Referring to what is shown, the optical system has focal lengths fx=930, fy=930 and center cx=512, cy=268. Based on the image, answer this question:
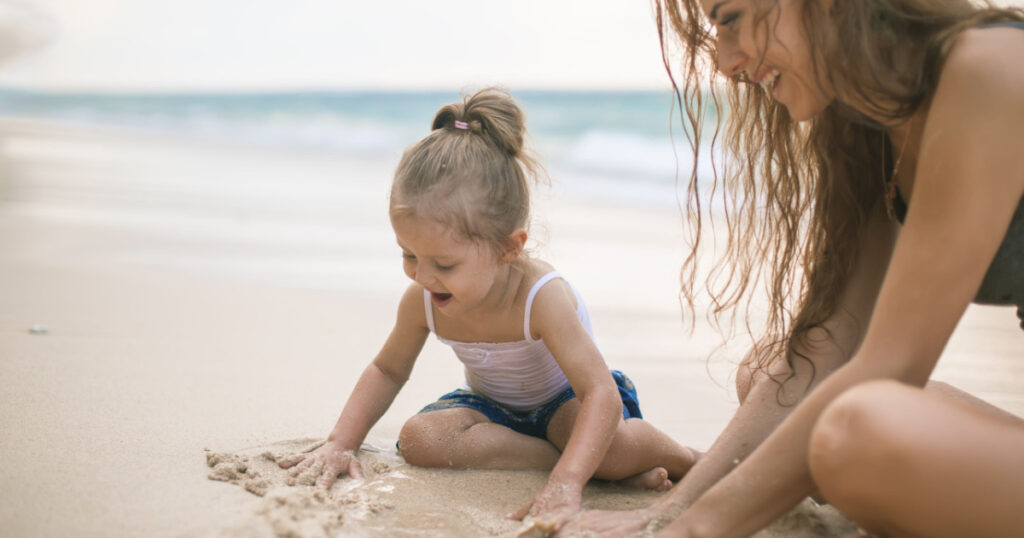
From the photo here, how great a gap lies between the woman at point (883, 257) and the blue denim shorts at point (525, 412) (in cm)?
60

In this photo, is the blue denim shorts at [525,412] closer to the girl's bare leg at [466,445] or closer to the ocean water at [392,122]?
the girl's bare leg at [466,445]

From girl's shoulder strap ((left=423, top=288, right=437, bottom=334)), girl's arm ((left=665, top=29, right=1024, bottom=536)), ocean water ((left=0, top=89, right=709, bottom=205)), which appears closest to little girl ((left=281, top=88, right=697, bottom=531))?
girl's shoulder strap ((left=423, top=288, right=437, bottom=334))

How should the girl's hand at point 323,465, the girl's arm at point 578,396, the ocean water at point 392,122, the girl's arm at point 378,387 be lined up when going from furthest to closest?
1. the ocean water at point 392,122
2. the girl's arm at point 378,387
3. the girl's hand at point 323,465
4. the girl's arm at point 578,396

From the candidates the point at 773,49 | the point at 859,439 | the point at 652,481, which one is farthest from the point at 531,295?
the point at 859,439

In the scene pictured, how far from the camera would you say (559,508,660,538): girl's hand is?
185 centimetres

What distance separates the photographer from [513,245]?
244 centimetres

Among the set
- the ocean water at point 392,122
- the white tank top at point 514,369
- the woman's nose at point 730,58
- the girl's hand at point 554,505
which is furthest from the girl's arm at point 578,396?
the ocean water at point 392,122

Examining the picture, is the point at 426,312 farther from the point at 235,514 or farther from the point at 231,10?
the point at 231,10

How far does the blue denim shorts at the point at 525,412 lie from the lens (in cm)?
262

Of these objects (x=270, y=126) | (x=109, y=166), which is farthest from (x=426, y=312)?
(x=270, y=126)

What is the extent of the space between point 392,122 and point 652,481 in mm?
15495

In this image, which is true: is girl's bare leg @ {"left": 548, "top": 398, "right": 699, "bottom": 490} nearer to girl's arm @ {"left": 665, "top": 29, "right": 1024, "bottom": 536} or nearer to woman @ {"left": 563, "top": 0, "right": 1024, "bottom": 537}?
woman @ {"left": 563, "top": 0, "right": 1024, "bottom": 537}

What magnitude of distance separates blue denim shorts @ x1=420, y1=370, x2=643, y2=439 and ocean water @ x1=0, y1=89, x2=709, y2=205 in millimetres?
5390

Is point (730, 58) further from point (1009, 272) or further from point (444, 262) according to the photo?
point (444, 262)
